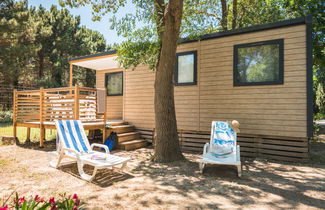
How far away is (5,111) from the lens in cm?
1447

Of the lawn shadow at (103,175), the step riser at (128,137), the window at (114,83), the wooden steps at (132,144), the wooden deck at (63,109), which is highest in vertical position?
the window at (114,83)

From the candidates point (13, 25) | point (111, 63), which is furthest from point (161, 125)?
point (13, 25)

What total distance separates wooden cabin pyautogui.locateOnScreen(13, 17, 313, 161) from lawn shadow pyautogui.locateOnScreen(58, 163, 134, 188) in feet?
10.3

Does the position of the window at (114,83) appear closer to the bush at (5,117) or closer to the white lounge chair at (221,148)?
the white lounge chair at (221,148)

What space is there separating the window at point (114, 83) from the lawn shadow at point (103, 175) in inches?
196

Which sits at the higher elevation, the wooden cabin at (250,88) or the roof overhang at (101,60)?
the roof overhang at (101,60)

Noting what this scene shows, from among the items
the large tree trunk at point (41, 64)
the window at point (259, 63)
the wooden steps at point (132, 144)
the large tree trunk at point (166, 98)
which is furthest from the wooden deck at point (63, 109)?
the large tree trunk at point (41, 64)

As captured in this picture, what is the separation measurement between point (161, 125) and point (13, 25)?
53.7ft

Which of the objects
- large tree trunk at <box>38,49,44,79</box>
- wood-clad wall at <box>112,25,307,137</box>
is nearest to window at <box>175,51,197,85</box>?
wood-clad wall at <box>112,25,307,137</box>

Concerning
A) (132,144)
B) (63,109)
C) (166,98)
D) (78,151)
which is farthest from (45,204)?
(63,109)

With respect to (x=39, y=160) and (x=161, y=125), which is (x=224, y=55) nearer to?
(x=161, y=125)

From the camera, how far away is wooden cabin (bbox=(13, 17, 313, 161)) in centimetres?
549

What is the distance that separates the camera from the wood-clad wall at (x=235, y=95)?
5508 millimetres

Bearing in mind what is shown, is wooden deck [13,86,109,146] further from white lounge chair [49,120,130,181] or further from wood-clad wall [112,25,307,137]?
wood-clad wall [112,25,307,137]
